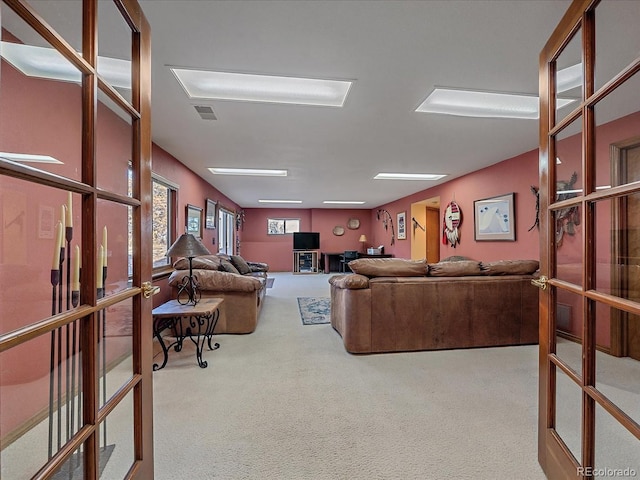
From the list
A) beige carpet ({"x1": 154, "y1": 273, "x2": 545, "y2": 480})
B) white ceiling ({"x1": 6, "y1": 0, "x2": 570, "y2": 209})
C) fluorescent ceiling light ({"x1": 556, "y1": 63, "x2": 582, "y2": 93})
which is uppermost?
white ceiling ({"x1": 6, "y1": 0, "x2": 570, "y2": 209})

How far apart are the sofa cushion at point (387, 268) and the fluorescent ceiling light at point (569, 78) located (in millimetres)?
1920

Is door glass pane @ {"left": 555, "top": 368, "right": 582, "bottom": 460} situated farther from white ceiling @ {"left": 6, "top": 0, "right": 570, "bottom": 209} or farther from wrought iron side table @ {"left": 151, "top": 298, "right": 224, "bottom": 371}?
wrought iron side table @ {"left": 151, "top": 298, "right": 224, "bottom": 371}

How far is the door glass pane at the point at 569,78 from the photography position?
3.73 feet

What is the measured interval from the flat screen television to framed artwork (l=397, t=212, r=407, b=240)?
10.1ft

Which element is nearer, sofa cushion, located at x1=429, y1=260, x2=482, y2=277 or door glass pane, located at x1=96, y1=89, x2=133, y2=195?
door glass pane, located at x1=96, y1=89, x2=133, y2=195

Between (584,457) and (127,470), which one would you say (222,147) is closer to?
(127,470)

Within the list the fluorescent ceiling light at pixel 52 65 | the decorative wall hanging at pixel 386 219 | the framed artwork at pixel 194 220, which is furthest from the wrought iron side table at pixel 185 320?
the decorative wall hanging at pixel 386 219

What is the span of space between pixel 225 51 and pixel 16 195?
54.0 inches

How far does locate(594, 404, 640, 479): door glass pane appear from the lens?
984 millimetres

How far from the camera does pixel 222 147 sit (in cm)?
366

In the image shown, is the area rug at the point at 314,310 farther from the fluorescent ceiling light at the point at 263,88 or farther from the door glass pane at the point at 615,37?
the door glass pane at the point at 615,37

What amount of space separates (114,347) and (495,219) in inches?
199

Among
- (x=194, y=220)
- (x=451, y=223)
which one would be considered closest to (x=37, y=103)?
(x=194, y=220)

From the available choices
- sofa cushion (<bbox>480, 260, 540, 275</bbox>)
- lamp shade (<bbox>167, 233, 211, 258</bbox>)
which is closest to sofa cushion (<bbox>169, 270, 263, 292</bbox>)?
lamp shade (<bbox>167, 233, 211, 258</bbox>)
